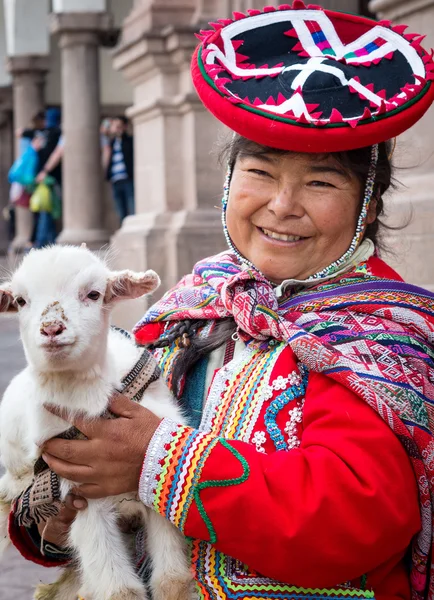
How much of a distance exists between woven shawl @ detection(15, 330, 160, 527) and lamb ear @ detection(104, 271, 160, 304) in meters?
0.22

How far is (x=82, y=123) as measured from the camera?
12883mm

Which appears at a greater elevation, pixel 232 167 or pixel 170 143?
pixel 232 167

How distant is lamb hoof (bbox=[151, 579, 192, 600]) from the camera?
7.60 feet

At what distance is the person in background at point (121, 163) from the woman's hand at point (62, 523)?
427 inches

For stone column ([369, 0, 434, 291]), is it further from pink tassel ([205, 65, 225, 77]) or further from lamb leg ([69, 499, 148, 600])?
lamb leg ([69, 499, 148, 600])

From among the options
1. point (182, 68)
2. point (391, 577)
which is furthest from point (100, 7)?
point (391, 577)

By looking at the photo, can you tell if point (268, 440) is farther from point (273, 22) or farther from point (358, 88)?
point (273, 22)

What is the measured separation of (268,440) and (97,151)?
36.4 feet

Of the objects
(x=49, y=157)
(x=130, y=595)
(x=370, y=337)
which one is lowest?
(x=130, y=595)

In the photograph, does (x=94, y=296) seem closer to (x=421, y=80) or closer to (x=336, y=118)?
(x=336, y=118)

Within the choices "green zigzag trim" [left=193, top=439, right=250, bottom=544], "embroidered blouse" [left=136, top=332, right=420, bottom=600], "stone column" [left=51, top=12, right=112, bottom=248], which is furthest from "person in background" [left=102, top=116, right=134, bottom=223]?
"green zigzag trim" [left=193, top=439, right=250, bottom=544]

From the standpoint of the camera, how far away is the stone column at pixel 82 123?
12859mm

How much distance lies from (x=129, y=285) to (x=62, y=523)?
2.17ft

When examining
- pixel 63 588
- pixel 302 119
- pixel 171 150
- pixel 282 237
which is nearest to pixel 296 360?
pixel 282 237
